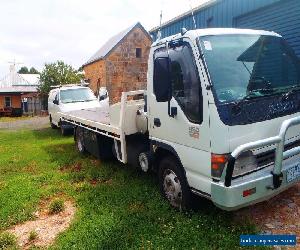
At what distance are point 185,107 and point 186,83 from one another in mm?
330

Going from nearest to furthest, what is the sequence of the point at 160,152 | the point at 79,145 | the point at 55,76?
the point at 160,152, the point at 79,145, the point at 55,76

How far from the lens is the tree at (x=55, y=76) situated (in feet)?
108

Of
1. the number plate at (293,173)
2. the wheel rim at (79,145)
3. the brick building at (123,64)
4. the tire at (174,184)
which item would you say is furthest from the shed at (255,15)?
the brick building at (123,64)

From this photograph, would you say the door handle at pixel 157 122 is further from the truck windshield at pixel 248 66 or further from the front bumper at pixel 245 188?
the front bumper at pixel 245 188

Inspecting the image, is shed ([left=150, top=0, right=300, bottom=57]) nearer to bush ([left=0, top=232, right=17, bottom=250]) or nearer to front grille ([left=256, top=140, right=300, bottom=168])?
front grille ([left=256, top=140, right=300, bottom=168])

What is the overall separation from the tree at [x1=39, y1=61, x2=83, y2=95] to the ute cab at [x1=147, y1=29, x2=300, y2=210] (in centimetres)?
2954

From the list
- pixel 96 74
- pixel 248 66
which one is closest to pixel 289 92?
pixel 248 66

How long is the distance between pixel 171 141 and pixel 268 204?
1885 millimetres

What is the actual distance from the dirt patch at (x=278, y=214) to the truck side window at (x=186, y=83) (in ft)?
5.83

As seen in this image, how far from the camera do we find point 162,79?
15.1ft

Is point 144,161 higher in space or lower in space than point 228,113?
lower

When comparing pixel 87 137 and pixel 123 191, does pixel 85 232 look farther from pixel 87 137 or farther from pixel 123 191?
pixel 87 137

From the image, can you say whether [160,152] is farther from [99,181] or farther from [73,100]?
[73,100]

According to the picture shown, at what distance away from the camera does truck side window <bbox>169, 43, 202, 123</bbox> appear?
169 inches
